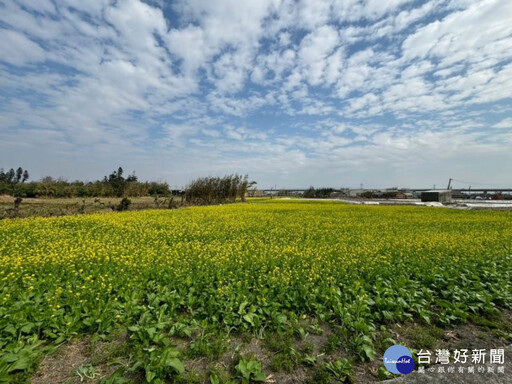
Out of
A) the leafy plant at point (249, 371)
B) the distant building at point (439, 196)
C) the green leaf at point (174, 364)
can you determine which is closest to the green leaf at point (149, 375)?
the green leaf at point (174, 364)

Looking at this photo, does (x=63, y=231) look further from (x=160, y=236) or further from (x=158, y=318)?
(x=158, y=318)

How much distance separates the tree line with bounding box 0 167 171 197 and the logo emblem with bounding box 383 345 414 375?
30.8 metres

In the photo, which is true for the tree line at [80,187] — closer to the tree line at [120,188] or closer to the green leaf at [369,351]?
the tree line at [120,188]

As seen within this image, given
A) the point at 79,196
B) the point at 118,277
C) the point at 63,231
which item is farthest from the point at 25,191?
the point at 118,277

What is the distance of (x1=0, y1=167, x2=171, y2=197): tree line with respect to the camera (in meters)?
24.4

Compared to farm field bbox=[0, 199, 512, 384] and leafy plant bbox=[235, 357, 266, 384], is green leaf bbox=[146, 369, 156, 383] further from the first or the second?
leafy plant bbox=[235, 357, 266, 384]

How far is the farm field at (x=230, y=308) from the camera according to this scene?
271cm

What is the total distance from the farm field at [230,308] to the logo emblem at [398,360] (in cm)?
11

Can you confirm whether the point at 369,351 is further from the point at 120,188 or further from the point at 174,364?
the point at 120,188

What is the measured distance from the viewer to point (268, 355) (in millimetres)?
2951

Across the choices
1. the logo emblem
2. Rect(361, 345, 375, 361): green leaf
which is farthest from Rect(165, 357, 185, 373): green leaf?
the logo emblem

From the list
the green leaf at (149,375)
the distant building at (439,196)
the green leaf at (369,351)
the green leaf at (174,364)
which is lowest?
the green leaf at (369,351)

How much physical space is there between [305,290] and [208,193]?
983 inches

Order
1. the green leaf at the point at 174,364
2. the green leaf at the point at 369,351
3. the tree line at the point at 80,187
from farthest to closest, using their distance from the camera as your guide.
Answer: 1. the tree line at the point at 80,187
2. the green leaf at the point at 369,351
3. the green leaf at the point at 174,364
